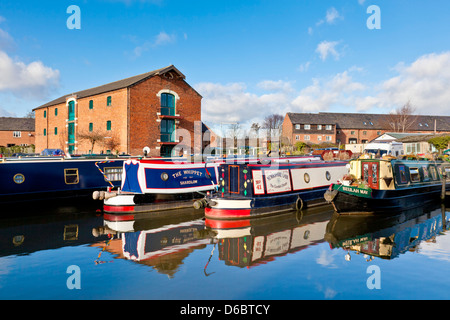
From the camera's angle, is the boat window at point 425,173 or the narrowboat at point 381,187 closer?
the narrowboat at point 381,187

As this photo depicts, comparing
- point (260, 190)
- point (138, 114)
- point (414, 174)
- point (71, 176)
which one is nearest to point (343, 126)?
point (138, 114)

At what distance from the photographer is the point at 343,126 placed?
63906mm

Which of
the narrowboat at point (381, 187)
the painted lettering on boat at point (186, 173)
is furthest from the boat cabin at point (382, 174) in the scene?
the painted lettering on boat at point (186, 173)

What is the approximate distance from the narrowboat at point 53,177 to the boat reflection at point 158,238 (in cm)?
514

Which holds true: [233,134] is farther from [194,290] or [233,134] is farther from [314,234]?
[194,290]

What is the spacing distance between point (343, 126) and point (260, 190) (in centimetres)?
5607

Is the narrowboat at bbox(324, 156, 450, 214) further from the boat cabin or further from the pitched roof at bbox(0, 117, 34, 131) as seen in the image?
the pitched roof at bbox(0, 117, 34, 131)

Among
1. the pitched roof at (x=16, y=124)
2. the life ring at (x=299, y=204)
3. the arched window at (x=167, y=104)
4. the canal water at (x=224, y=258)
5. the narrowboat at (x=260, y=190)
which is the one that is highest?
the pitched roof at (x=16, y=124)

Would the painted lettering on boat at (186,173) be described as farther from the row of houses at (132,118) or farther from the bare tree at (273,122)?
the bare tree at (273,122)

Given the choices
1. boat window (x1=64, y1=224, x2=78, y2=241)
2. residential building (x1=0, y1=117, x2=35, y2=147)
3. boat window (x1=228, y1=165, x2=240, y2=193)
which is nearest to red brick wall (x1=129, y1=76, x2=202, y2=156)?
boat window (x1=64, y1=224, x2=78, y2=241)

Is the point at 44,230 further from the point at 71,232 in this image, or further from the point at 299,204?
the point at 299,204

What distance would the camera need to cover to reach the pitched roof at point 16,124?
5626 cm

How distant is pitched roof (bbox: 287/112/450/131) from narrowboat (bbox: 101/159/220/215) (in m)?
49.3

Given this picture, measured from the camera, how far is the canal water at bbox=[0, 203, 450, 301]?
259 inches
